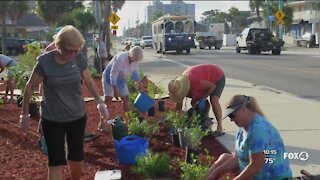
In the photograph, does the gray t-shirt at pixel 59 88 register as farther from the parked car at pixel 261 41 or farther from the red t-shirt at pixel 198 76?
the parked car at pixel 261 41

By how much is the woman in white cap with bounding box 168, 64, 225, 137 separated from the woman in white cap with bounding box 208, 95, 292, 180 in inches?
115

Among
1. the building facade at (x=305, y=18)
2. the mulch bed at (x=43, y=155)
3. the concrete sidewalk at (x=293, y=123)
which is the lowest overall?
the concrete sidewalk at (x=293, y=123)

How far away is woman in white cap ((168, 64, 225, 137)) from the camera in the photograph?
268 inches

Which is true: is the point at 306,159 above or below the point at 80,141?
below

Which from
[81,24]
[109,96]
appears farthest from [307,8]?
[109,96]

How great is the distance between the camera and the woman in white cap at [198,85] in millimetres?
6795

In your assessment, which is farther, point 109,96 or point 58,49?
point 109,96

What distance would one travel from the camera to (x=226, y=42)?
75.2m

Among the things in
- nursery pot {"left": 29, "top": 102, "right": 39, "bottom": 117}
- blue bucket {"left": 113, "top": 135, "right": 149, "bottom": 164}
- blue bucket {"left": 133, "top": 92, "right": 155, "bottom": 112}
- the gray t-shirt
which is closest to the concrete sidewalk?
blue bucket {"left": 133, "top": 92, "right": 155, "bottom": 112}

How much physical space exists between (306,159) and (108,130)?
3.16 m

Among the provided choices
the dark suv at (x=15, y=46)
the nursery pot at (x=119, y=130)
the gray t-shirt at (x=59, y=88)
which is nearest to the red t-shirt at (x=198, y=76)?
the nursery pot at (x=119, y=130)

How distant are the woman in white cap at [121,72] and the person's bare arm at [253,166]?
4043 mm

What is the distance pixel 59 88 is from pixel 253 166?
1856 mm

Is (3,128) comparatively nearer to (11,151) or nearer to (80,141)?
(11,151)
